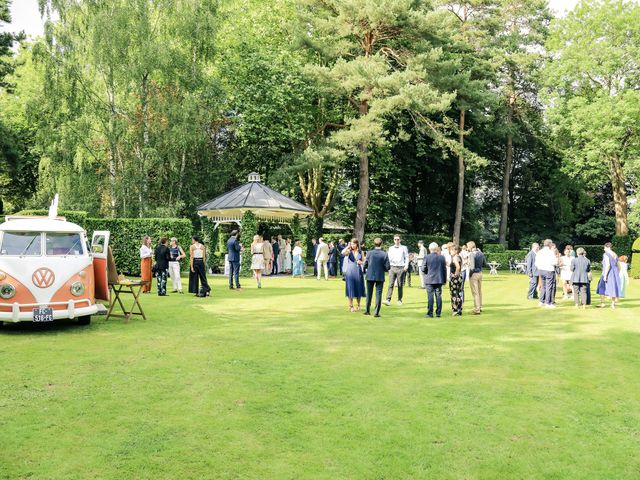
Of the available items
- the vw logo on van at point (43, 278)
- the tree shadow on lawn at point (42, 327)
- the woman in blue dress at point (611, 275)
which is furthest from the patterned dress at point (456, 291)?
the vw logo on van at point (43, 278)

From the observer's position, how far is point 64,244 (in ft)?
39.8

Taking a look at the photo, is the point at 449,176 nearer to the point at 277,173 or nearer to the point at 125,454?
the point at 277,173

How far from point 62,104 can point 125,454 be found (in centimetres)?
2831

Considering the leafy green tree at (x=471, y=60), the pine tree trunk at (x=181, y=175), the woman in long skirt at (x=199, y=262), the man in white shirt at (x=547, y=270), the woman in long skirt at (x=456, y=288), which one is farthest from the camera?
the leafy green tree at (x=471, y=60)

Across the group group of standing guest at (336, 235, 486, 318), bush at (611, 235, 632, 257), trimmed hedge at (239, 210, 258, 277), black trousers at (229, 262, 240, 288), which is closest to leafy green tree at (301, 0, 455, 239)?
trimmed hedge at (239, 210, 258, 277)

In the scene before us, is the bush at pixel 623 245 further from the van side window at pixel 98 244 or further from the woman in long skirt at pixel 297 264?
the van side window at pixel 98 244

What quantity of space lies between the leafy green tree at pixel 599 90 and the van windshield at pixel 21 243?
37.3 metres

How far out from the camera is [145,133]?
31.0 m

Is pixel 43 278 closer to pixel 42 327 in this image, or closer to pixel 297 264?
pixel 42 327

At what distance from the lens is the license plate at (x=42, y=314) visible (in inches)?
434

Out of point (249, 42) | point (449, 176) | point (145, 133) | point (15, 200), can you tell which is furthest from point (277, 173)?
point (15, 200)

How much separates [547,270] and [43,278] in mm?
12722

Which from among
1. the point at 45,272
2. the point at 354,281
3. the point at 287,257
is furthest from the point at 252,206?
the point at 45,272

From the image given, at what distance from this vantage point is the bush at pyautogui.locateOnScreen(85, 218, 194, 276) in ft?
83.1
